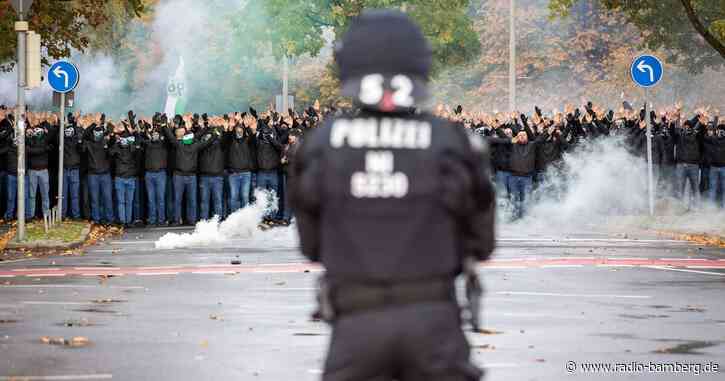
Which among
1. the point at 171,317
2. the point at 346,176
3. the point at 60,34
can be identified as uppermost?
the point at 60,34

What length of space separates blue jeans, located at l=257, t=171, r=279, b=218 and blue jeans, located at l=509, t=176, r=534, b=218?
4.64m

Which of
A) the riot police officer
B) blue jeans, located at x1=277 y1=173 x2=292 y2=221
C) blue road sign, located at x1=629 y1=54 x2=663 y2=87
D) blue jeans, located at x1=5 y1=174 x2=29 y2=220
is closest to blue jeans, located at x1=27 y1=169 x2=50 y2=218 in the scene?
blue jeans, located at x1=5 y1=174 x2=29 y2=220

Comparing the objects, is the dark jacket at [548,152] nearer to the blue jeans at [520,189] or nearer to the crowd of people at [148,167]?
the blue jeans at [520,189]

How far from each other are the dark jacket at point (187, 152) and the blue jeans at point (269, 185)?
1229 mm

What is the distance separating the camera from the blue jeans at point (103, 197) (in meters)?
29.6

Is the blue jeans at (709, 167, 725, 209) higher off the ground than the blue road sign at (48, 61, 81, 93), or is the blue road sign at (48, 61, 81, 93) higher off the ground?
Result: the blue road sign at (48, 61, 81, 93)

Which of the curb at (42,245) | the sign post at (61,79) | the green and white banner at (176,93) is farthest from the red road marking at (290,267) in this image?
the green and white banner at (176,93)

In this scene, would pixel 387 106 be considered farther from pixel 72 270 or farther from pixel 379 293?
pixel 72 270

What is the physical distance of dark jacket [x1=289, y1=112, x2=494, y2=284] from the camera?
16.9 ft

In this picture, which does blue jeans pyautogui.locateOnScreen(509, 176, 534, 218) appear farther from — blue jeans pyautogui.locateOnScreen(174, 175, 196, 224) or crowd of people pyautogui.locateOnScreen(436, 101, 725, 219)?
blue jeans pyautogui.locateOnScreen(174, 175, 196, 224)

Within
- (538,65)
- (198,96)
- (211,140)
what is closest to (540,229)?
(211,140)

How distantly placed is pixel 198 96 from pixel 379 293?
229 ft

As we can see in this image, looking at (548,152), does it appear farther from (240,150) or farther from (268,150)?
(240,150)

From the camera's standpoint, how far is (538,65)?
67.1 meters
